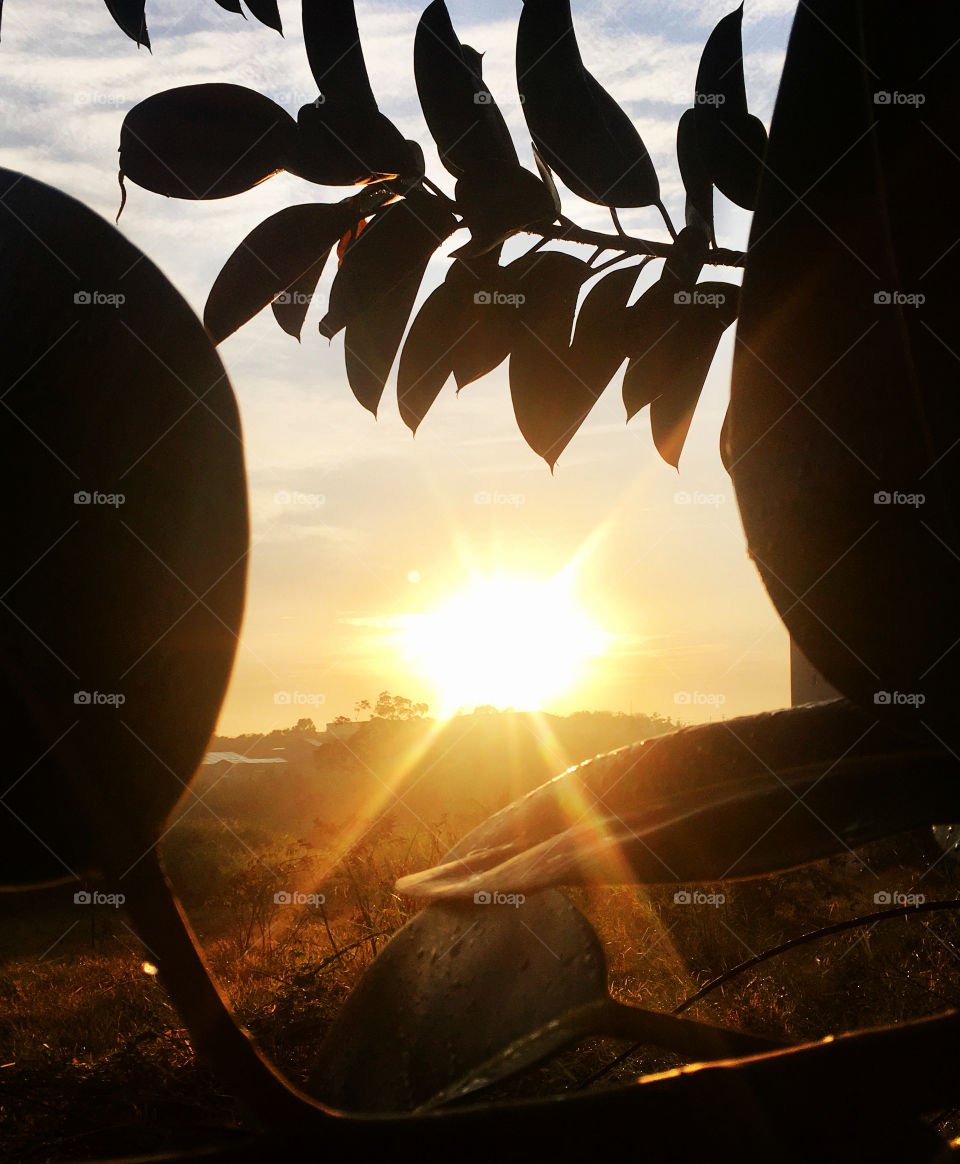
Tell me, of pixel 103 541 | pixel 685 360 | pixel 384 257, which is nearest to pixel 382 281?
pixel 384 257

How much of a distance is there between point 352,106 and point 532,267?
0.26 meters

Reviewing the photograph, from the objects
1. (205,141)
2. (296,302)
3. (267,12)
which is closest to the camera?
(205,141)

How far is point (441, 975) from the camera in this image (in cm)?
33

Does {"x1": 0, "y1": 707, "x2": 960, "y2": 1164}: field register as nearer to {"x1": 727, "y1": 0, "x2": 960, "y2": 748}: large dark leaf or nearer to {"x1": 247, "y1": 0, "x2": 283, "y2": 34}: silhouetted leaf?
{"x1": 727, "y1": 0, "x2": 960, "y2": 748}: large dark leaf

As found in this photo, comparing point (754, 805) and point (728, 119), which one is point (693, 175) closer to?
point (728, 119)

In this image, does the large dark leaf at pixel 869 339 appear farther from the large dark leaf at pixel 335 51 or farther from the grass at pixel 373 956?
the grass at pixel 373 956

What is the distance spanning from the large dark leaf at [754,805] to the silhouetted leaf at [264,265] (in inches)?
29.8

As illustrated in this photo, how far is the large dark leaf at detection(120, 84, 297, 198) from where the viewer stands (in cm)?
77

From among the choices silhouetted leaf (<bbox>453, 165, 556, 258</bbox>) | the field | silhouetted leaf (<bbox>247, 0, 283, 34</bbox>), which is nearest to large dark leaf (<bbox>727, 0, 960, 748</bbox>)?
the field

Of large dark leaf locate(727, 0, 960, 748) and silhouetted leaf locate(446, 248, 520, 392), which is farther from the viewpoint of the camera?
silhouetted leaf locate(446, 248, 520, 392)

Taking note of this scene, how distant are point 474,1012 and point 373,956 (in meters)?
1.60

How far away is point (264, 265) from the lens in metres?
0.85

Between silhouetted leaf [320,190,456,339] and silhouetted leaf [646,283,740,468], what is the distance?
291 mm

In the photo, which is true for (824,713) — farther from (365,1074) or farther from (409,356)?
(409,356)
